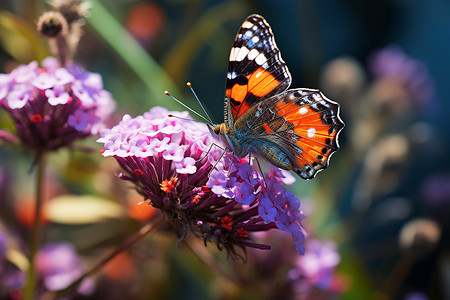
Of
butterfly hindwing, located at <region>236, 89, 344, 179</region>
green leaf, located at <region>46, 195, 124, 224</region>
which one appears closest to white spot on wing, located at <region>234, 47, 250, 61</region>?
butterfly hindwing, located at <region>236, 89, 344, 179</region>

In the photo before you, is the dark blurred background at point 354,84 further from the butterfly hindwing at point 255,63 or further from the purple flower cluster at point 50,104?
the butterfly hindwing at point 255,63

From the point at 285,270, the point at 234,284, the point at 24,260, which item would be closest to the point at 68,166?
the point at 24,260

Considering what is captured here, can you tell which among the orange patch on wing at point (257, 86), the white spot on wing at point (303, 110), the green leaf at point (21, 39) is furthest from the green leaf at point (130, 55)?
the white spot on wing at point (303, 110)

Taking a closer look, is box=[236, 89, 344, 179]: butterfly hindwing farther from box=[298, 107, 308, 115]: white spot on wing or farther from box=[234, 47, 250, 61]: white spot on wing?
box=[234, 47, 250, 61]: white spot on wing

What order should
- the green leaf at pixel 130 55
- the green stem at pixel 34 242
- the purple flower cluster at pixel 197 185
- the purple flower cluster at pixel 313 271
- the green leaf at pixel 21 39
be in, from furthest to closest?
the green leaf at pixel 130 55 → the green leaf at pixel 21 39 → the purple flower cluster at pixel 313 271 → the green stem at pixel 34 242 → the purple flower cluster at pixel 197 185

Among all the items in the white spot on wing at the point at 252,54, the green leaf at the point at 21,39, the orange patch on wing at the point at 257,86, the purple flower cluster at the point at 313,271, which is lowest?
the purple flower cluster at the point at 313,271

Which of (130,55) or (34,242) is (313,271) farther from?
(130,55)

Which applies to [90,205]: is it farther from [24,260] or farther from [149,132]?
[149,132]
